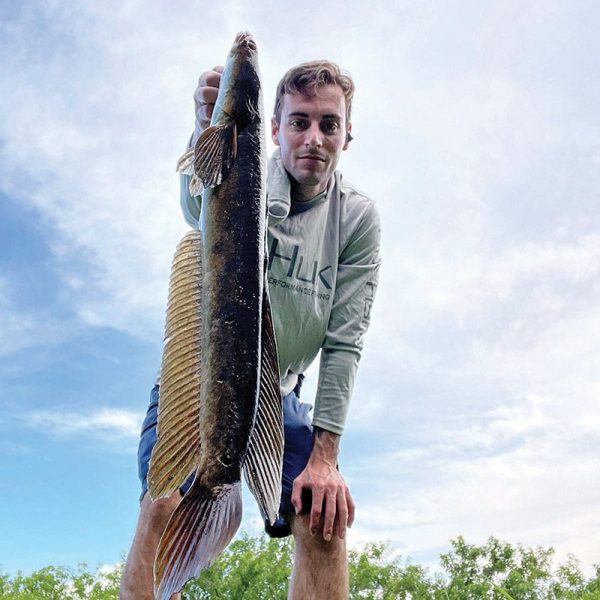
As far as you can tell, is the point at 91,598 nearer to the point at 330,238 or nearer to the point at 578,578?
the point at 578,578

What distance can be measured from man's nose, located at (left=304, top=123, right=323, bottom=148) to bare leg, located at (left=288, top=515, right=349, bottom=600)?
65.6 inches

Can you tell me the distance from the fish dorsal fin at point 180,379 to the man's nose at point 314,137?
135 centimetres

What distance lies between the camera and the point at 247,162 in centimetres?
208

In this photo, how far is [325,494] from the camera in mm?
3119

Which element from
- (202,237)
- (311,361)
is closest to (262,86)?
(202,237)

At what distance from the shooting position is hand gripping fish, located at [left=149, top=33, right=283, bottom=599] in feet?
5.77

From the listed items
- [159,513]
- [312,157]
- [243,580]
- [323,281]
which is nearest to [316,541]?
[159,513]

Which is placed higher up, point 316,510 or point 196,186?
point 196,186

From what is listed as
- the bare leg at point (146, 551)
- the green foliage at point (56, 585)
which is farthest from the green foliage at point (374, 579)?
the bare leg at point (146, 551)

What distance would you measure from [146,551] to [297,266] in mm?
1482

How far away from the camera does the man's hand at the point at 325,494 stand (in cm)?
310

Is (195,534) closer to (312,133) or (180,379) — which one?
(180,379)

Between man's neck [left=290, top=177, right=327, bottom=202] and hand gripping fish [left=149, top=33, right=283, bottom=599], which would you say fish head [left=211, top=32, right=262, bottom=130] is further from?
man's neck [left=290, top=177, right=327, bottom=202]

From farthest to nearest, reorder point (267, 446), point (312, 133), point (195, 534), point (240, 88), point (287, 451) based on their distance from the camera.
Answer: point (287, 451)
point (312, 133)
point (240, 88)
point (267, 446)
point (195, 534)
